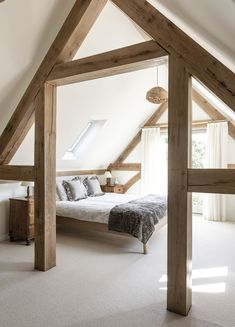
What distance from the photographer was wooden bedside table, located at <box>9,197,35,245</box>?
3914mm

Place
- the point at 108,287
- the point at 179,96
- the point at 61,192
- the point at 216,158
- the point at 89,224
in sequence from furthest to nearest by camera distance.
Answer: the point at 216,158
the point at 61,192
the point at 89,224
the point at 108,287
the point at 179,96

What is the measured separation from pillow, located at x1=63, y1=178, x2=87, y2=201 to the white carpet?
1.06 meters

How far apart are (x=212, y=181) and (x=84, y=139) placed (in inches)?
155

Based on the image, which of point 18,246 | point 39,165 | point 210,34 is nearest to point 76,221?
point 18,246

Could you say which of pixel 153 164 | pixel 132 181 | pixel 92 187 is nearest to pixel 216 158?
pixel 153 164

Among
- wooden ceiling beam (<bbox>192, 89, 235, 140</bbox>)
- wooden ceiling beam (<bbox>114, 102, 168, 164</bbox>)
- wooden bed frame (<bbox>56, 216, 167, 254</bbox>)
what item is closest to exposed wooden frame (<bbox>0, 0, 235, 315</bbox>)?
wooden bed frame (<bbox>56, 216, 167, 254</bbox>)

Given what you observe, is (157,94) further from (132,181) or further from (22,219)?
(132,181)

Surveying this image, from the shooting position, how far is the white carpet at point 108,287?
2.11 meters

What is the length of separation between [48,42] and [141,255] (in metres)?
3.07

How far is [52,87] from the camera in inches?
120

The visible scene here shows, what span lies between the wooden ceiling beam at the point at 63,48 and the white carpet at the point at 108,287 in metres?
1.87

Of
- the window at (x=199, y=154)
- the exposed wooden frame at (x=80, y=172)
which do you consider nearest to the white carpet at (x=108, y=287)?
the exposed wooden frame at (x=80, y=172)

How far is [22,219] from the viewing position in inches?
155

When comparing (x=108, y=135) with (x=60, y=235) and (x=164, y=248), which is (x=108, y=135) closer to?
(x=60, y=235)
